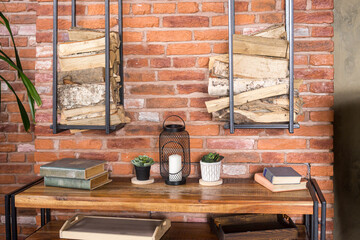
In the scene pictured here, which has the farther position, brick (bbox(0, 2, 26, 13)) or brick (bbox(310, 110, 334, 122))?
brick (bbox(0, 2, 26, 13))

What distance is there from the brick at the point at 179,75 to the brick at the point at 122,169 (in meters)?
0.55

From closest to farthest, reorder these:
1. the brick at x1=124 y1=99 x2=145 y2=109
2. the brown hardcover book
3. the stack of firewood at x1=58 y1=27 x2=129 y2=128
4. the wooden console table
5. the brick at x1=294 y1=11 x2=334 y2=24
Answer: the wooden console table < the brown hardcover book < the stack of firewood at x1=58 y1=27 x2=129 y2=128 < the brick at x1=294 y1=11 x2=334 y2=24 < the brick at x1=124 y1=99 x2=145 y2=109

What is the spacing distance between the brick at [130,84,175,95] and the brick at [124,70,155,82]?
0.03m

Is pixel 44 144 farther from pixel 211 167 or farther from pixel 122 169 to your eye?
pixel 211 167

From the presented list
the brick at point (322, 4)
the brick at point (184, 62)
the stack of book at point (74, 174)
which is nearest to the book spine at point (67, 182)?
the stack of book at point (74, 174)

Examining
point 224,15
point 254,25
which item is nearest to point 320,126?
point 254,25

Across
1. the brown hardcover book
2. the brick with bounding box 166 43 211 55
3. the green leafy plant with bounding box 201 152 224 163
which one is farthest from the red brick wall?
the brown hardcover book

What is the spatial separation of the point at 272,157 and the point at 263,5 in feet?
2.82

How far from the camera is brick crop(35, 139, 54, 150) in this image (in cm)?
190

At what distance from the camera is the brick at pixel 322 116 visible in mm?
1769

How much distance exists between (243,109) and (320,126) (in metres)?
0.49

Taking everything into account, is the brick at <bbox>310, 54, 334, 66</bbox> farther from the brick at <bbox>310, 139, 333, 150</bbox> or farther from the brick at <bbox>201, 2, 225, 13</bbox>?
the brick at <bbox>201, 2, 225, 13</bbox>

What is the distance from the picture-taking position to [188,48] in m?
1.82

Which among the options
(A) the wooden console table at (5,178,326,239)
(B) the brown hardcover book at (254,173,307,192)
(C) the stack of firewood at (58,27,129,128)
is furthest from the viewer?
(C) the stack of firewood at (58,27,129,128)
